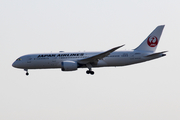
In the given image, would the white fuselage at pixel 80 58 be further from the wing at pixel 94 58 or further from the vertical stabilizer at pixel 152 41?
the vertical stabilizer at pixel 152 41

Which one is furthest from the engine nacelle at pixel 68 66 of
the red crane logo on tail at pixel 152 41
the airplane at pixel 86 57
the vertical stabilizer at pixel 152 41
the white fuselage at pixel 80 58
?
the red crane logo on tail at pixel 152 41

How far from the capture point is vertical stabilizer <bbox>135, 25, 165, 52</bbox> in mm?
43156

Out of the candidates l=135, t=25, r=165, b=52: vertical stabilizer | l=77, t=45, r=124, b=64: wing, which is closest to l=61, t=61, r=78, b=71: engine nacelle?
l=77, t=45, r=124, b=64: wing

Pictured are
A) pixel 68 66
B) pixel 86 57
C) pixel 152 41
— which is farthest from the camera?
pixel 152 41

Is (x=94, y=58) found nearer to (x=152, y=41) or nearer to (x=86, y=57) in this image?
(x=86, y=57)

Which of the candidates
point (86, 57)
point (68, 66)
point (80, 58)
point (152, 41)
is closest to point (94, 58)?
point (86, 57)

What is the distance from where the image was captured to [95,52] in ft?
138

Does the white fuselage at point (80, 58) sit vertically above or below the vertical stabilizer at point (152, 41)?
below

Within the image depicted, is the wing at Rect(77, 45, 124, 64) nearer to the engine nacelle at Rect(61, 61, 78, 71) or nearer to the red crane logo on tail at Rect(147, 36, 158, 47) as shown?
the engine nacelle at Rect(61, 61, 78, 71)

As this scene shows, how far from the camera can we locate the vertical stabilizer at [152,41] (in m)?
43.2

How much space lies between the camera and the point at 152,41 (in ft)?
143

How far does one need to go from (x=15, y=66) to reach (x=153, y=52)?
736 inches

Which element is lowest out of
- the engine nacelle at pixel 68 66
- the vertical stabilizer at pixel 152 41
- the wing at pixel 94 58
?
the engine nacelle at pixel 68 66

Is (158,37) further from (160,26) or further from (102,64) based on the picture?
(102,64)
